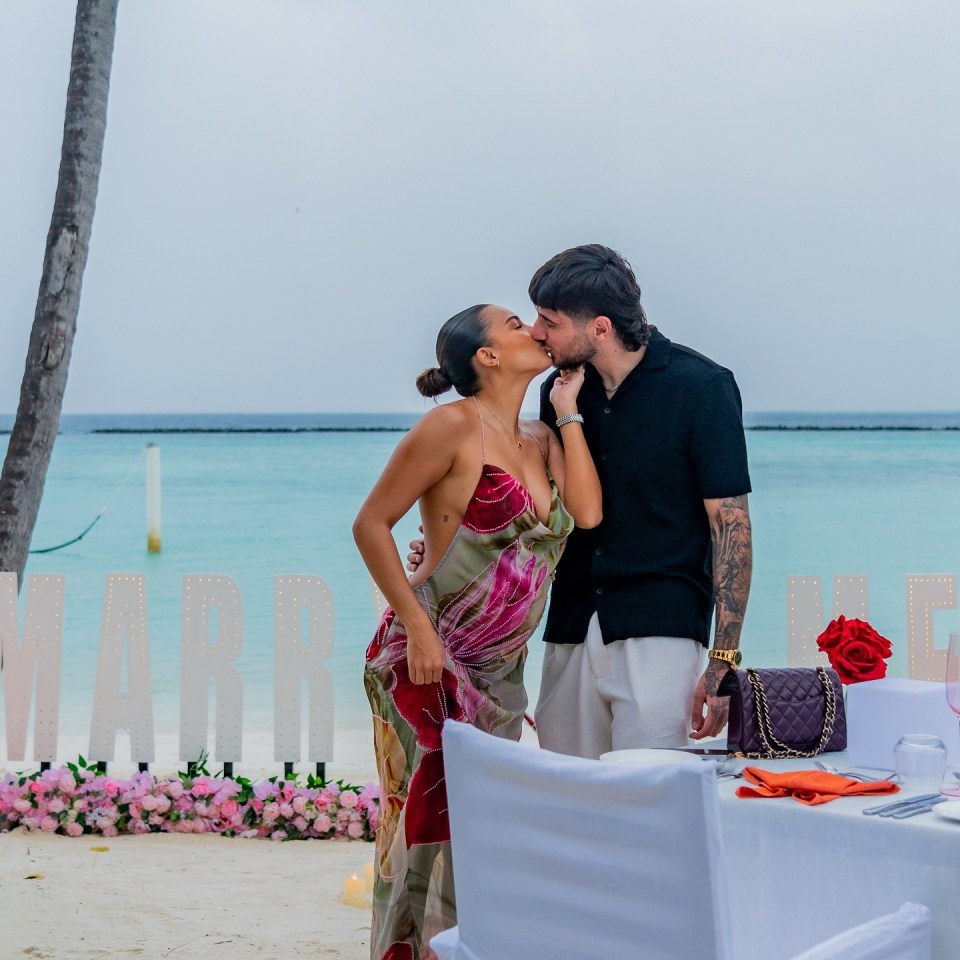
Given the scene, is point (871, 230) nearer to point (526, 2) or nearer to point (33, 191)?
point (526, 2)

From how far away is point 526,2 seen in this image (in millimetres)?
30797

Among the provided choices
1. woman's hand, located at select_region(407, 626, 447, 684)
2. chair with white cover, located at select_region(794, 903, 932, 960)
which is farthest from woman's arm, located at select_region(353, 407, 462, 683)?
chair with white cover, located at select_region(794, 903, 932, 960)

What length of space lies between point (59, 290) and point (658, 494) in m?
4.84

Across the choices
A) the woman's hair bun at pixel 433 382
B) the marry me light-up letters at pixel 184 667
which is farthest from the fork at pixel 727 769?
the marry me light-up letters at pixel 184 667

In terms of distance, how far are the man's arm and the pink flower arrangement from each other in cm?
269

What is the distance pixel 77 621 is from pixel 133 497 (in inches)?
687

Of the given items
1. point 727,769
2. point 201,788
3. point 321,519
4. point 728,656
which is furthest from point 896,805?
point 321,519

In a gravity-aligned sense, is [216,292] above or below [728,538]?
above

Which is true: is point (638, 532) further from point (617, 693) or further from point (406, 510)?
point (406, 510)

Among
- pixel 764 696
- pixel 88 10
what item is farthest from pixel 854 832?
pixel 88 10

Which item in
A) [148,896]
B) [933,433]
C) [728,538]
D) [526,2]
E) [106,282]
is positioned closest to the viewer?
[728,538]

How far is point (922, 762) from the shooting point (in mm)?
2582

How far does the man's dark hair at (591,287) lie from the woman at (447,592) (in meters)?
0.13

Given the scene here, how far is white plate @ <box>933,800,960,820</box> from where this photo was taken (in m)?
2.28
